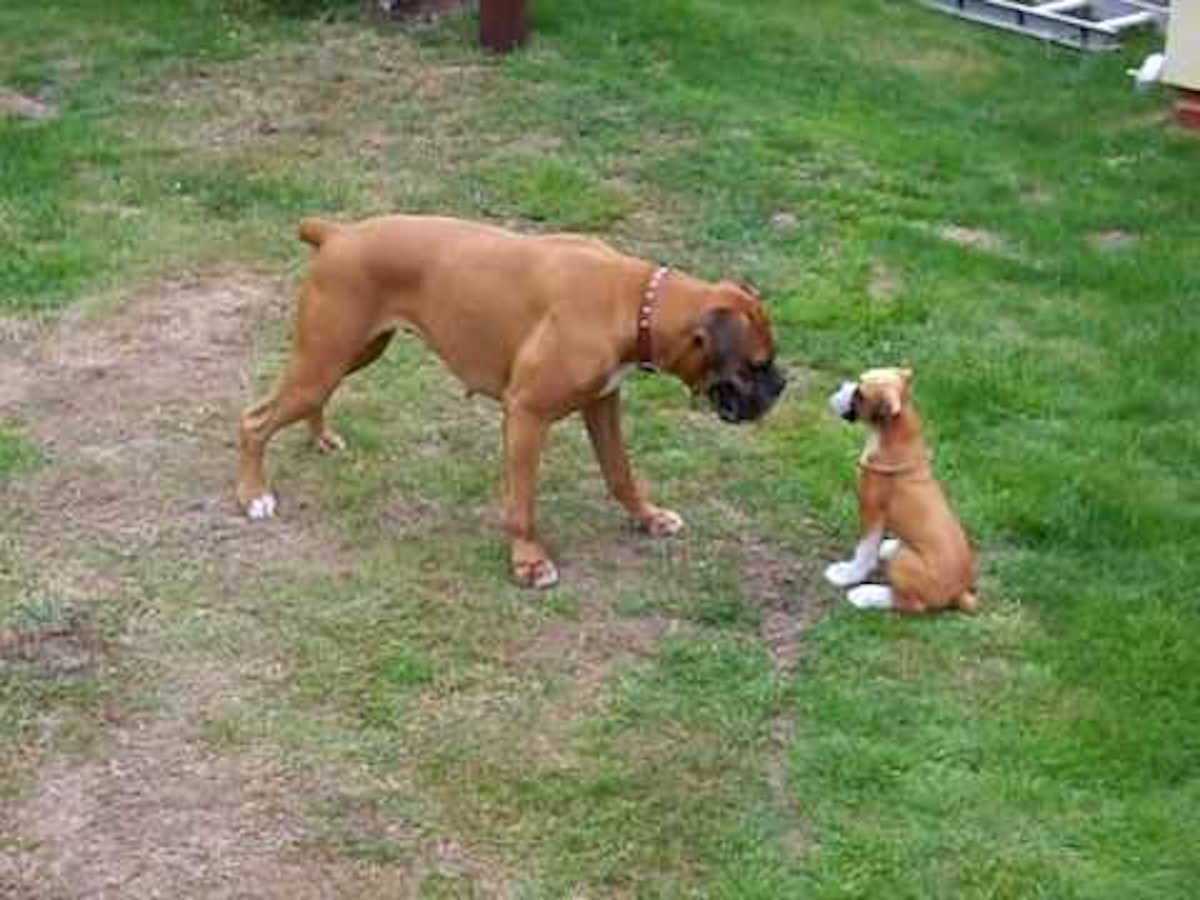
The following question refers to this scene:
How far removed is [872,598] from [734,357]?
28.6 inches

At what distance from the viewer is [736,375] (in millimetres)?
5277

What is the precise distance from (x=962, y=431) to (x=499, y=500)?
147 cm

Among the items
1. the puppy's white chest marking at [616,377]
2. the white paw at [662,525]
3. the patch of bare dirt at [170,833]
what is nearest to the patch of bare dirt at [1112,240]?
the white paw at [662,525]

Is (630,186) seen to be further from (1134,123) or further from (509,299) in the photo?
(509,299)

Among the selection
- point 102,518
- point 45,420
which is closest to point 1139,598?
point 102,518

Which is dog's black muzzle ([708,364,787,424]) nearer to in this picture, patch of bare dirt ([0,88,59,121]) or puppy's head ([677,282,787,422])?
puppy's head ([677,282,787,422])

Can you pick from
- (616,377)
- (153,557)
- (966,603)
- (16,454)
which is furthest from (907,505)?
(16,454)

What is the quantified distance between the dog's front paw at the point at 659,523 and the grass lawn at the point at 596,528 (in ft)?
0.17

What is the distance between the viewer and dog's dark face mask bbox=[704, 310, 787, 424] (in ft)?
17.2

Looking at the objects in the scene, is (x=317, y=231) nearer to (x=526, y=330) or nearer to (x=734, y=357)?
(x=526, y=330)

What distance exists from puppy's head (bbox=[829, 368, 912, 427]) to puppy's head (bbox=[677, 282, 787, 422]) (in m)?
0.21

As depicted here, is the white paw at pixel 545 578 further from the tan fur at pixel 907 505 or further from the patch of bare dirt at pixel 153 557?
the tan fur at pixel 907 505

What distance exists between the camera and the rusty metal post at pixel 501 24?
10250 millimetres

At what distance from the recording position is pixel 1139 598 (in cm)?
564
